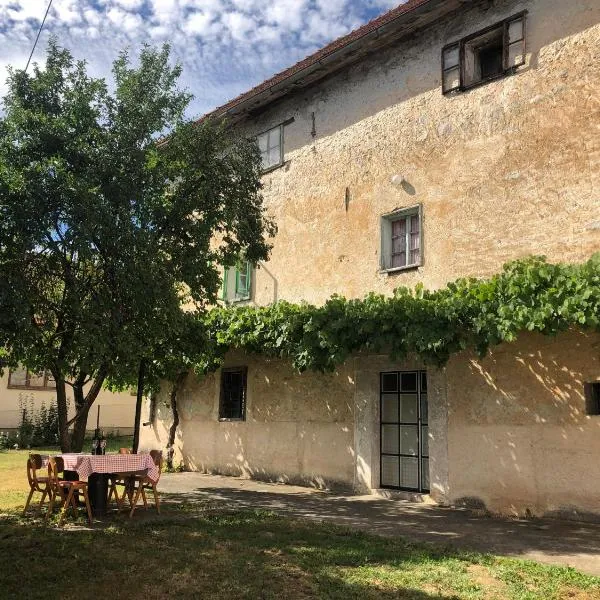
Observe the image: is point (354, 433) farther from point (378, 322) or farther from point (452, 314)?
point (452, 314)

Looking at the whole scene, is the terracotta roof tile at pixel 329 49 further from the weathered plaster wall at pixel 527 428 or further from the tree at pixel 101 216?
the weathered plaster wall at pixel 527 428

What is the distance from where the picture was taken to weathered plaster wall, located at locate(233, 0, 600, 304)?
Answer: 26.0 feet

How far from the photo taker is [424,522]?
23.5 ft

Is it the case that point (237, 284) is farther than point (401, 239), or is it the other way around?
point (237, 284)

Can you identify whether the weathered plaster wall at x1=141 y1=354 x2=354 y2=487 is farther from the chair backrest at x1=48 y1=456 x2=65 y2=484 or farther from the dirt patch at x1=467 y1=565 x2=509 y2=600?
the dirt patch at x1=467 y1=565 x2=509 y2=600

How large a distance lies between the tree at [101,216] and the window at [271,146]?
119 inches

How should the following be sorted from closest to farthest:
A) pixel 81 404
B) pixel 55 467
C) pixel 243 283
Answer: pixel 55 467 → pixel 81 404 → pixel 243 283

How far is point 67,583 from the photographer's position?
181 inches

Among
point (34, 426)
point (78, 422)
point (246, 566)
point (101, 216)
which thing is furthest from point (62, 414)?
point (34, 426)

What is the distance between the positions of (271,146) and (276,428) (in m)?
5.67

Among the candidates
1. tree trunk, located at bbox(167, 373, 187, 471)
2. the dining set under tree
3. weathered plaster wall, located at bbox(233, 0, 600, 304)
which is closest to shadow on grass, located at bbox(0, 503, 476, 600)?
the dining set under tree

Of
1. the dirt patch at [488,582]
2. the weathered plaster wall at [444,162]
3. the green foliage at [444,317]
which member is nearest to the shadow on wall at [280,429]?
the green foliage at [444,317]

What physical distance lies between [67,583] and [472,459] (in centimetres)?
550

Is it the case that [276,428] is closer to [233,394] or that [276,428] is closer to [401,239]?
[233,394]
